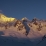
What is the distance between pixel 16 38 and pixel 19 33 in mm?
2192

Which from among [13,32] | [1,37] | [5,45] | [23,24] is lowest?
[5,45]

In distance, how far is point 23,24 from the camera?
28547mm

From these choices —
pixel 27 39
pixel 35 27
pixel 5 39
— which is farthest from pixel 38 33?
pixel 5 39

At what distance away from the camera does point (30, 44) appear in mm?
24406

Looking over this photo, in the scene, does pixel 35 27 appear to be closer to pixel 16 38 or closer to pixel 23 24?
pixel 23 24

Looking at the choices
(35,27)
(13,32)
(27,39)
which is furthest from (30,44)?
(35,27)

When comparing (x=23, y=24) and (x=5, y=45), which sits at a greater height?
(x=23, y=24)

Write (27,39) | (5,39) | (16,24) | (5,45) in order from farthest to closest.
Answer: (16,24), (27,39), (5,39), (5,45)

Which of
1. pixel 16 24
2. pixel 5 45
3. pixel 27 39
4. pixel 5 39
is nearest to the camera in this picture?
pixel 5 45

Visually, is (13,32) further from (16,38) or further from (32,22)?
(32,22)

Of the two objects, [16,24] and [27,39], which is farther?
[16,24]

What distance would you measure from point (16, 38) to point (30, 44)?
220cm

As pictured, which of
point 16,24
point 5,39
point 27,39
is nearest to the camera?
point 5,39

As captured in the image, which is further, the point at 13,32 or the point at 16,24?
the point at 16,24
